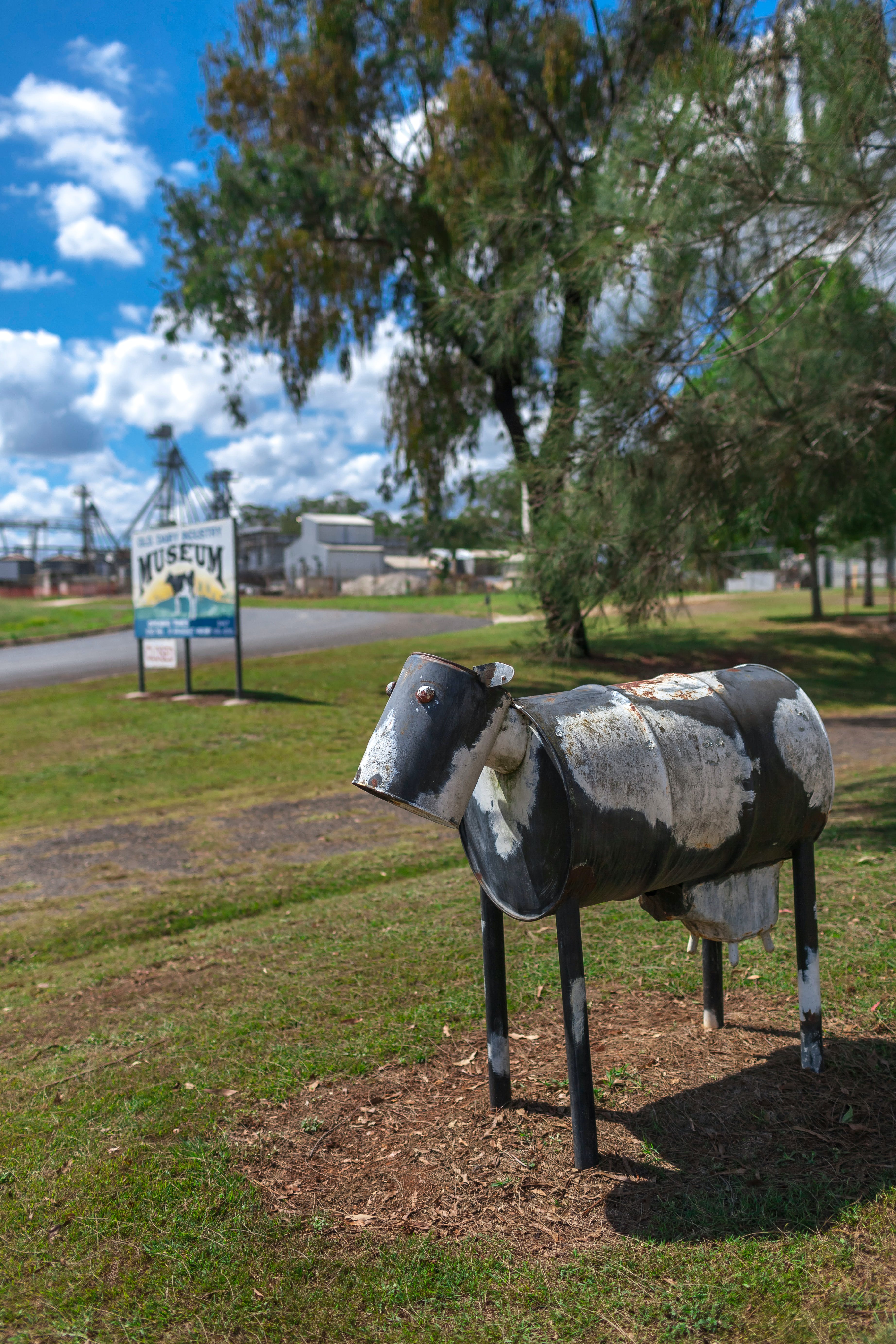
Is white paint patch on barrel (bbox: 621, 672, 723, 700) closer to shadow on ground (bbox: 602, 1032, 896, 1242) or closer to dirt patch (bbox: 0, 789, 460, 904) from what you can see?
shadow on ground (bbox: 602, 1032, 896, 1242)

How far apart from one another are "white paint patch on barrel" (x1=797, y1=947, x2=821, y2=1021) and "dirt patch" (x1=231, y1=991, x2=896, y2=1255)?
25 centimetres

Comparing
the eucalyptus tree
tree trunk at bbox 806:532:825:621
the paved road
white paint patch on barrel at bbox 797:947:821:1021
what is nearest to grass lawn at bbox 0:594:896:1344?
white paint patch on barrel at bbox 797:947:821:1021

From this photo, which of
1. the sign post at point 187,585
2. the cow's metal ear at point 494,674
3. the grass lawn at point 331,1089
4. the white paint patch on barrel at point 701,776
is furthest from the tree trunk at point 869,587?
the cow's metal ear at point 494,674

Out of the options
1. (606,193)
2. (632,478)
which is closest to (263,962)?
(632,478)

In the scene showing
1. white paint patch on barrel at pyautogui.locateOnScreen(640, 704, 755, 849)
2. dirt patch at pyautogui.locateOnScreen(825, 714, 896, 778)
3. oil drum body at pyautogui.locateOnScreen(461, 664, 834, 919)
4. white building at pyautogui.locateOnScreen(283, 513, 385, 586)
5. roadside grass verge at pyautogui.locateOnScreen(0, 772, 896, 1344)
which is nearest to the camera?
roadside grass verge at pyautogui.locateOnScreen(0, 772, 896, 1344)

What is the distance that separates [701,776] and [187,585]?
450 inches

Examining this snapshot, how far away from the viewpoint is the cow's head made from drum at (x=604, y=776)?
7.93ft

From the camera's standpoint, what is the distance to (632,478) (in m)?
6.83

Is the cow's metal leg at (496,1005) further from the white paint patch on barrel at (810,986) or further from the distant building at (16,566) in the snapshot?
the distant building at (16,566)

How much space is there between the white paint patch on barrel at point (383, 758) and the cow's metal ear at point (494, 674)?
26cm

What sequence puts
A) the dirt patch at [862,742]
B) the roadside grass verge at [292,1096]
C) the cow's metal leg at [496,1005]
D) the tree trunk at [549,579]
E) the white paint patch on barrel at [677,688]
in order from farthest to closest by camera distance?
the dirt patch at [862,742], the tree trunk at [549,579], the cow's metal leg at [496,1005], the white paint patch on barrel at [677,688], the roadside grass verge at [292,1096]

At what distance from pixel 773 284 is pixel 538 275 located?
200 centimetres

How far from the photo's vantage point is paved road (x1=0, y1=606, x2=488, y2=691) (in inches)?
659

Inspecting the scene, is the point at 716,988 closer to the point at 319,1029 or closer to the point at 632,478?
the point at 319,1029
